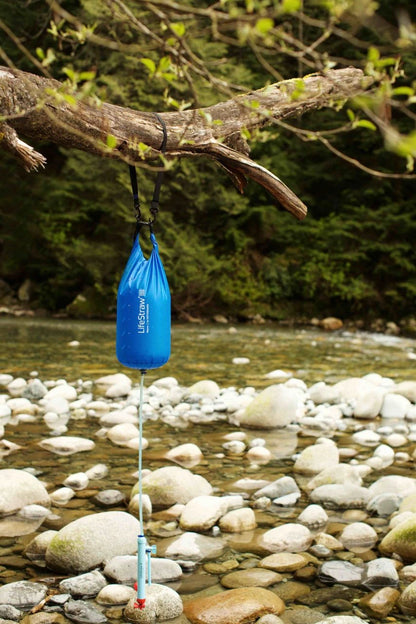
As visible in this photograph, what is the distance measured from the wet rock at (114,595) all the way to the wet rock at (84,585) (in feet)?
0.19

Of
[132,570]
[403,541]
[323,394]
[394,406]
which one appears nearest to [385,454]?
[394,406]

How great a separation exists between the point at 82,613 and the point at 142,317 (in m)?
1.24

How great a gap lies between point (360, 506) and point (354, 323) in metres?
12.4

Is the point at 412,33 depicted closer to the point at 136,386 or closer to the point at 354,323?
the point at 136,386

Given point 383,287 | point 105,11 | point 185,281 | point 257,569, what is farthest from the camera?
point 383,287

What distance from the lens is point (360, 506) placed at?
13.1 ft

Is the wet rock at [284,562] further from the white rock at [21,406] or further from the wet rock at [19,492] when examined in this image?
the white rock at [21,406]

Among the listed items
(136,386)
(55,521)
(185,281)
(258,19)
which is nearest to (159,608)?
(55,521)

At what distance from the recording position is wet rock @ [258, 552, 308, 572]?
3.18m

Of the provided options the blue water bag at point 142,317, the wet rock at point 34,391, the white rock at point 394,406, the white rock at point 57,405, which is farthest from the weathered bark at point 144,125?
the wet rock at point 34,391

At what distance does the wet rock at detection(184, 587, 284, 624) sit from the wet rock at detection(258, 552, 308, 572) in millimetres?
292

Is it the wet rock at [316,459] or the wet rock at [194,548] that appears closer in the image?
the wet rock at [194,548]

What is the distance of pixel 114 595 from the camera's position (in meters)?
2.86

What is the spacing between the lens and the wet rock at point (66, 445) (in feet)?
16.4
